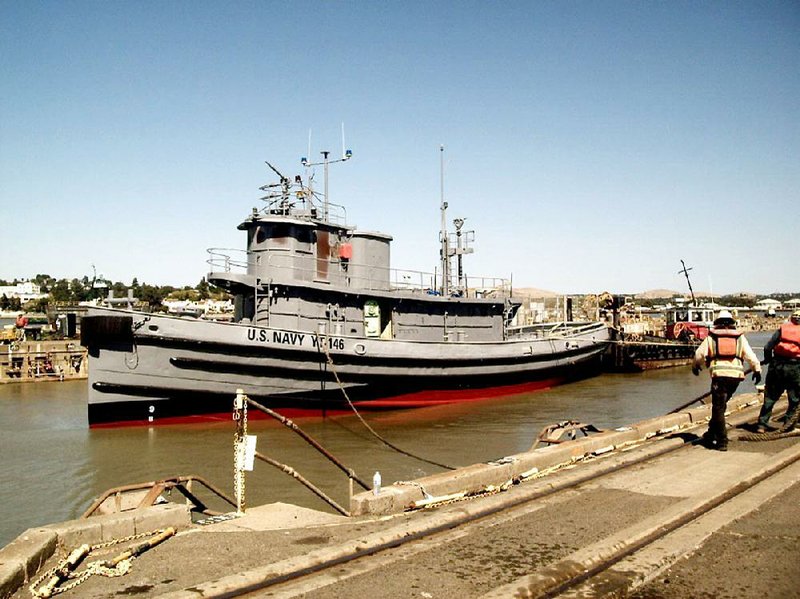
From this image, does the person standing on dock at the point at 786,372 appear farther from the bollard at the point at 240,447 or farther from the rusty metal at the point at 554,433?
the bollard at the point at 240,447

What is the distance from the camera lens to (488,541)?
4445 millimetres

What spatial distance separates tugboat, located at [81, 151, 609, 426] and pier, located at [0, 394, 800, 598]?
10.4m

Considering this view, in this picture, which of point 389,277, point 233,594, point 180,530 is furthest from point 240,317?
point 233,594

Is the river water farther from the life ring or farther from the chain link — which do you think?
the life ring

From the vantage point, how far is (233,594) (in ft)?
11.6

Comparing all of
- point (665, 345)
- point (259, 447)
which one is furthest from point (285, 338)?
point (665, 345)

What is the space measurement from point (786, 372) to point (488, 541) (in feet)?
19.5

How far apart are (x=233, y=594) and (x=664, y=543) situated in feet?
9.58

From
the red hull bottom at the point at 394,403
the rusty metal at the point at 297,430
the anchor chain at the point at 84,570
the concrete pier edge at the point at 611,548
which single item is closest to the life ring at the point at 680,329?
the red hull bottom at the point at 394,403

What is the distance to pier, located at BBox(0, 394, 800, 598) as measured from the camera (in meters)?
3.67

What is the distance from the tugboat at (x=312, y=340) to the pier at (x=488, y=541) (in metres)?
10.4

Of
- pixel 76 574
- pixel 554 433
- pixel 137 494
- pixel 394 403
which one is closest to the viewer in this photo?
pixel 76 574

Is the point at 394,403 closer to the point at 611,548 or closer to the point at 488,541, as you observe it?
the point at 488,541

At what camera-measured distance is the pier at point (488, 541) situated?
12.0ft
